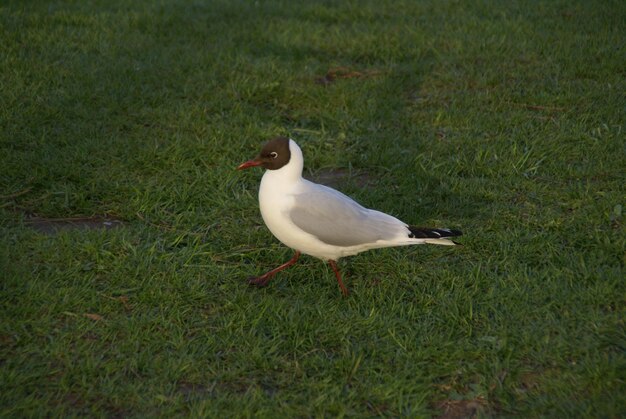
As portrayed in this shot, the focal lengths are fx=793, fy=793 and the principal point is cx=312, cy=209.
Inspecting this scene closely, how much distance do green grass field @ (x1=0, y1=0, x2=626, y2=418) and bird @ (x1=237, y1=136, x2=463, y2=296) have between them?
0.88 feet

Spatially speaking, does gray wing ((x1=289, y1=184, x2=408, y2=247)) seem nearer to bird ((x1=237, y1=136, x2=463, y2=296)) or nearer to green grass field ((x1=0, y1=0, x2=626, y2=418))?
bird ((x1=237, y1=136, x2=463, y2=296))

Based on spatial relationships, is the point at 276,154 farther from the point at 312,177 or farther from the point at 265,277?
the point at 312,177

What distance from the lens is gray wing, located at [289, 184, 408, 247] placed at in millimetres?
4125

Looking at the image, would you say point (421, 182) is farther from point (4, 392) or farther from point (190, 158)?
point (4, 392)

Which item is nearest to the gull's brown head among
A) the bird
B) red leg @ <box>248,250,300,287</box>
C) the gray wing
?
the bird

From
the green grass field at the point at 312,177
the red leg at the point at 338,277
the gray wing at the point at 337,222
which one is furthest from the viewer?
the red leg at the point at 338,277

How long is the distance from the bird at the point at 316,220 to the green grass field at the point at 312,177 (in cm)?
27

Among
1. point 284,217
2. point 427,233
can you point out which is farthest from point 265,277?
point 427,233

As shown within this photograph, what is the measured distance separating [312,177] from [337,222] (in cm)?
150

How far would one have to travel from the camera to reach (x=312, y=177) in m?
5.62

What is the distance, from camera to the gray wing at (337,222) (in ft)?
13.5

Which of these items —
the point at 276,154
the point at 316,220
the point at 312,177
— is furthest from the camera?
the point at 312,177

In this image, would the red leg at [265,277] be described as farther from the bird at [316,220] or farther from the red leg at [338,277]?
the red leg at [338,277]

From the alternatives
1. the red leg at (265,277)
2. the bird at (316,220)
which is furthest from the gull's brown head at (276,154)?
the red leg at (265,277)
